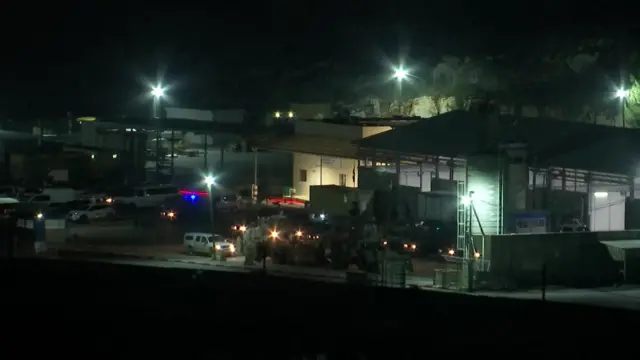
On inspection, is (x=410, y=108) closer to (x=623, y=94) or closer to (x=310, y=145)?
(x=623, y=94)

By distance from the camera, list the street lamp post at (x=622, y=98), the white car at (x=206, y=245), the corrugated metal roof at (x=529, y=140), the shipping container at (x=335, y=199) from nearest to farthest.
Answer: the white car at (x=206, y=245)
the corrugated metal roof at (x=529, y=140)
the shipping container at (x=335, y=199)
the street lamp post at (x=622, y=98)

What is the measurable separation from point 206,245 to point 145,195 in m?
11.0

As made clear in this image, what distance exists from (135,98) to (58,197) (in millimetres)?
39626

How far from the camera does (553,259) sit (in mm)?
17125

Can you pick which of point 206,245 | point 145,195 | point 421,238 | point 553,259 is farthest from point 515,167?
point 145,195

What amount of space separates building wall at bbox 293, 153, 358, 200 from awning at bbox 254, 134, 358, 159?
0.33 metres

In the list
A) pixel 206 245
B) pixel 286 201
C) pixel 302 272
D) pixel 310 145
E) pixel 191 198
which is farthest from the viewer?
pixel 310 145

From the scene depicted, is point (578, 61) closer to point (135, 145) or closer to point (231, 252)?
point (135, 145)

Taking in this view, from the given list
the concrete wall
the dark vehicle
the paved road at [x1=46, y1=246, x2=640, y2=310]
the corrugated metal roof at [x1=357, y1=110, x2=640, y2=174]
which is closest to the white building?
the corrugated metal roof at [x1=357, y1=110, x2=640, y2=174]

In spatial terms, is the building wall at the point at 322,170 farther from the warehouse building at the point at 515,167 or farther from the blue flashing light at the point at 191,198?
the blue flashing light at the point at 191,198

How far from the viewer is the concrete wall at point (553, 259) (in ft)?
55.5

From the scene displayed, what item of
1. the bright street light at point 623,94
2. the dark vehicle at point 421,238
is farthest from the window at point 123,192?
the bright street light at point 623,94

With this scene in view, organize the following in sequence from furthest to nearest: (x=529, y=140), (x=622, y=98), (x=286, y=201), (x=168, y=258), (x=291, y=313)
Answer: (x=622, y=98), (x=286, y=201), (x=529, y=140), (x=168, y=258), (x=291, y=313)

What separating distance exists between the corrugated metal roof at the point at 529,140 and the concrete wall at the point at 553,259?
10.1ft
